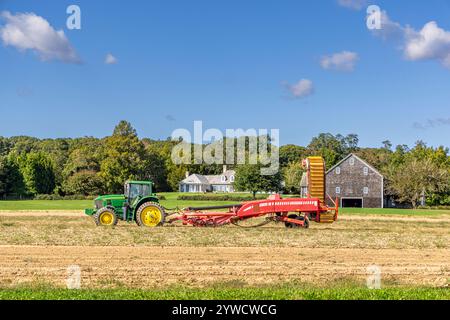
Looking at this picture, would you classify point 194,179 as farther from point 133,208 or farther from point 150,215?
point 150,215

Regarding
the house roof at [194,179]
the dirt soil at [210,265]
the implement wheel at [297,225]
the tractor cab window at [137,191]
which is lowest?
the dirt soil at [210,265]

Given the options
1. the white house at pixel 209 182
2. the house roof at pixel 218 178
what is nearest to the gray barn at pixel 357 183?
the white house at pixel 209 182

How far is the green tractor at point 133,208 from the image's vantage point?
75.4ft

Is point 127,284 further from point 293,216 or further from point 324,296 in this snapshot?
point 293,216

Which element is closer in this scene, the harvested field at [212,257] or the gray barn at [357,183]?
the harvested field at [212,257]

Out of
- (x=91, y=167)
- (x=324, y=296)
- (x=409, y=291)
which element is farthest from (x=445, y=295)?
(x=91, y=167)

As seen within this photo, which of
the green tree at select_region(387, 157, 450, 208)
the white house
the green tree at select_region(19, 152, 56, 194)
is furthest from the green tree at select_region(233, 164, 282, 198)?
the white house

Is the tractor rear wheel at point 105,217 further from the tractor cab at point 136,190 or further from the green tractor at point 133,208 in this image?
the tractor cab at point 136,190

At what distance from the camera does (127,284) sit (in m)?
11.2

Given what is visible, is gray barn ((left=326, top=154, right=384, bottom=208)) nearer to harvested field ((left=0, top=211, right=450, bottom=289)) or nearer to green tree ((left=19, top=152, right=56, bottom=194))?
green tree ((left=19, top=152, right=56, bottom=194))

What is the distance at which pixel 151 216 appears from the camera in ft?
75.6

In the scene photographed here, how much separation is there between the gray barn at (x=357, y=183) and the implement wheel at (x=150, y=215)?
46.7m

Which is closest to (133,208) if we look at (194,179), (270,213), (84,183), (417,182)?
(270,213)
